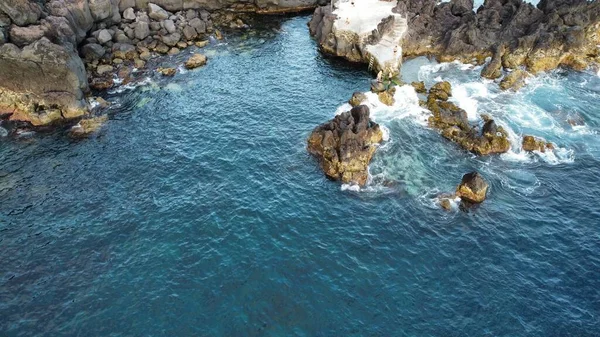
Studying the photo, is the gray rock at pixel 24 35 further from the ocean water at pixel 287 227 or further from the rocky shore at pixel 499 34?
the rocky shore at pixel 499 34

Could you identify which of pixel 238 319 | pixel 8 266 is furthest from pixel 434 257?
pixel 8 266

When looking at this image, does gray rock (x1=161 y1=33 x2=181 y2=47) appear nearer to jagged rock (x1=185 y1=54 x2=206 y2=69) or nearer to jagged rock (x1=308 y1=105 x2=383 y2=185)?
jagged rock (x1=185 y1=54 x2=206 y2=69)

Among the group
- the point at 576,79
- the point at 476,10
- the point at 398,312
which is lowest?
the point at 398,312

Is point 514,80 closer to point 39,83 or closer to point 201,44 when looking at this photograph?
point 201,44

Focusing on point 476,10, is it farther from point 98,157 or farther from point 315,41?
point 98,157

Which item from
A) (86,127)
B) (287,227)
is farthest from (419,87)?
(86,127)

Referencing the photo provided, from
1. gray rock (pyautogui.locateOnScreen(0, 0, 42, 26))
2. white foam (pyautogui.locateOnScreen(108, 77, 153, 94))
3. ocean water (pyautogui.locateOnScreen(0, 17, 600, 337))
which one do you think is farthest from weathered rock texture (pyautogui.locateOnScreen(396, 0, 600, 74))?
gray rock (pyautogui.locateOnScreen(0, 0, 42, 26))

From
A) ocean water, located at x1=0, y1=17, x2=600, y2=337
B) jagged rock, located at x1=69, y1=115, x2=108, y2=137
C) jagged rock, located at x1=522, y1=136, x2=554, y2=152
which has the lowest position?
ocean water, located at x1=0, y1=17, x2=600, y2=337
